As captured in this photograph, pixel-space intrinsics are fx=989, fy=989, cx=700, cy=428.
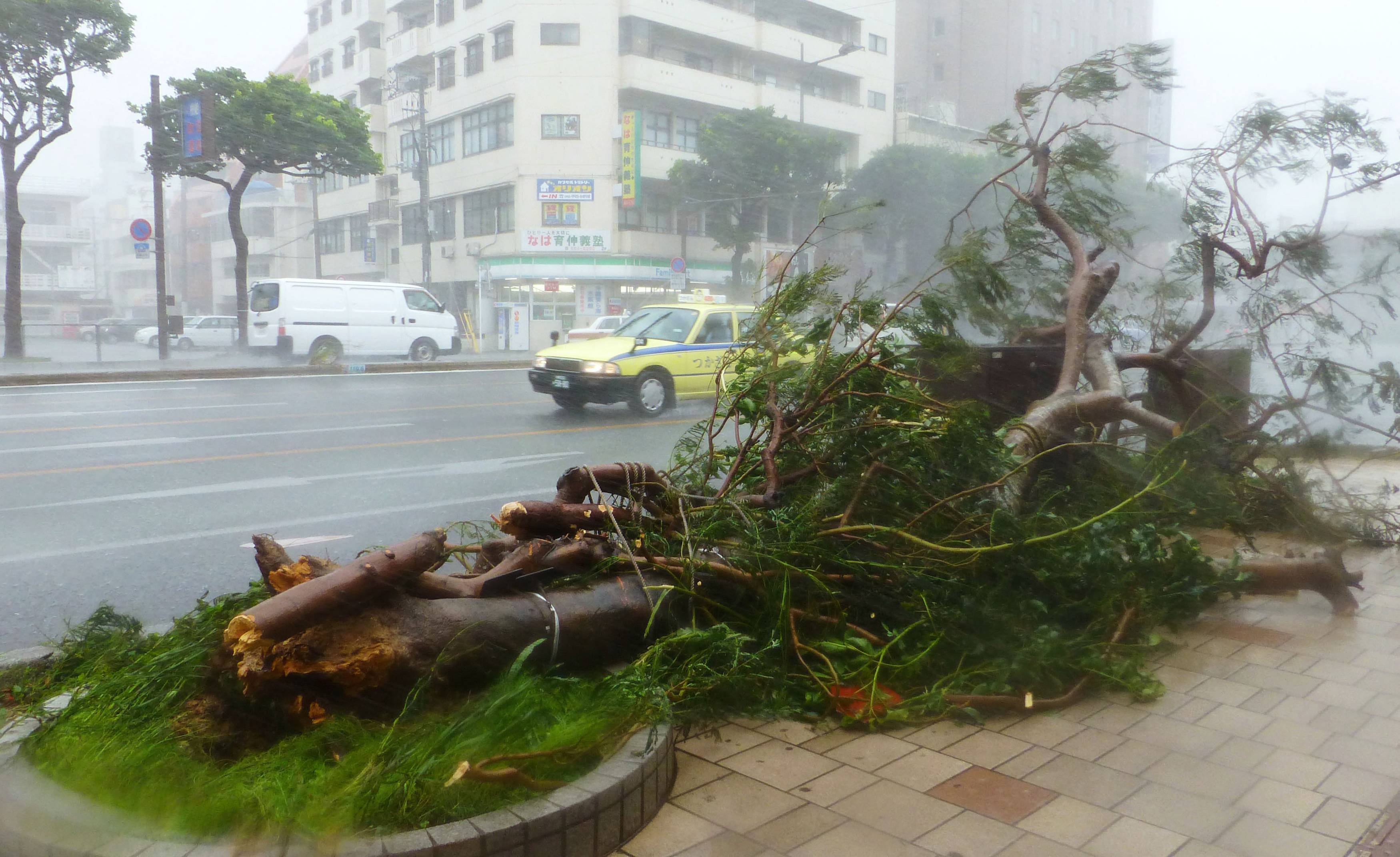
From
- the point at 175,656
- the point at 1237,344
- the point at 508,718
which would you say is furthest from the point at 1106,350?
the point at 175,656

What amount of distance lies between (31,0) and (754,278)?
11304 millimetres

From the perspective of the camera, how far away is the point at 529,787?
2178mm

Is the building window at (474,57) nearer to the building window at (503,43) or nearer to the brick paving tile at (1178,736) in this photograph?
the building window at (503,43)

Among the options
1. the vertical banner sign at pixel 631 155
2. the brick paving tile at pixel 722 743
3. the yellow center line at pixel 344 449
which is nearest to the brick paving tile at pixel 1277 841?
the brick paving tile at pixel 722 743

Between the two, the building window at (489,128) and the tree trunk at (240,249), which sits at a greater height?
the building window at (489,128)

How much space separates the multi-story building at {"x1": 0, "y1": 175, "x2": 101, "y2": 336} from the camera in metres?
13.8

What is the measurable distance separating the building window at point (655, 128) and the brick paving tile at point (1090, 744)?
14.6 metres

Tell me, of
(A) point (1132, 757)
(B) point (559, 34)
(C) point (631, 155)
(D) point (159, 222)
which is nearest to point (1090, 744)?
(A) point (1132, 757)

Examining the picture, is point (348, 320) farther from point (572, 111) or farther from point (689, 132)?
point (689, 132)

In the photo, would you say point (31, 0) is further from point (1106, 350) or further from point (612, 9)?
point (1106, 350)

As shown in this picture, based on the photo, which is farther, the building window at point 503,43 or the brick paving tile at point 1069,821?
the building window at point 503,43

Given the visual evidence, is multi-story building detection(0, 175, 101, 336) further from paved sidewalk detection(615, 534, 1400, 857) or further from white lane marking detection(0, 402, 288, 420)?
paved sidewalk detection(615, 534, 1400, 857)

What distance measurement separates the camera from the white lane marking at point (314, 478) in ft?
21.4

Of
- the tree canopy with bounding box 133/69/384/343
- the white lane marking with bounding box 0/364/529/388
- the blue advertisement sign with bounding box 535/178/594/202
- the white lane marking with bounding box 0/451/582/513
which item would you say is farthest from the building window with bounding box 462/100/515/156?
the white lane marking with bounding box 0/451/582/513
